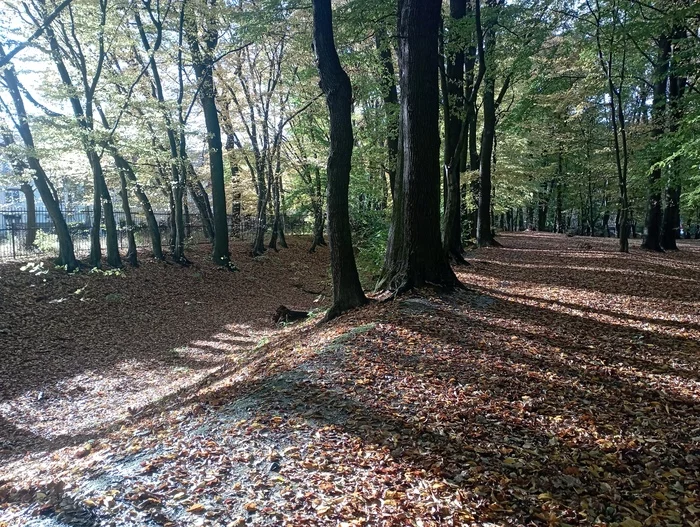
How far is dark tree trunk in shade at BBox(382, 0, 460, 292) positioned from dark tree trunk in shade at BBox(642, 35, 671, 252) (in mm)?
8750

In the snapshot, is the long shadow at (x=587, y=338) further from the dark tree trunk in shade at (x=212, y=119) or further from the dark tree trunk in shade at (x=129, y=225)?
the dark tree trunk in shade at (x=212, y=119)

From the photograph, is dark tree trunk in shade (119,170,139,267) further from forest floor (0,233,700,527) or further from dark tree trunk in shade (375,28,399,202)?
dark tree trunk in shade (375,28,399,202)

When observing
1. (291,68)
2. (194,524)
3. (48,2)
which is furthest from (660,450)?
(291,68)

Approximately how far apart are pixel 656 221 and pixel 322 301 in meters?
11.1

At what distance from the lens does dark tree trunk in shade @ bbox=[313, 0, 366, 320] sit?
6195 mm

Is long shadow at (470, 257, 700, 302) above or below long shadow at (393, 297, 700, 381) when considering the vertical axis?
above

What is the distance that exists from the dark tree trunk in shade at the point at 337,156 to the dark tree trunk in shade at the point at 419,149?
0.75 meters

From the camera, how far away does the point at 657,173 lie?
13695 mm

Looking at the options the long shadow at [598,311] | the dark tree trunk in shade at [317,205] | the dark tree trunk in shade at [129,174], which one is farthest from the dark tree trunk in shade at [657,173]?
the dark tree trunk in shade at [129,174]

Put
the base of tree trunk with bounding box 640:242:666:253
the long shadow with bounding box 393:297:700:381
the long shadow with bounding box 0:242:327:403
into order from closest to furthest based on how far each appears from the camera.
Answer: the long shadow with bounding box 393:297:700:381 → the long shadow with bounding box 0:242:327:403 → the base of tree trunk with bounding box 640:242:666:253

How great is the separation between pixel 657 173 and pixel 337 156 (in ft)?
39.9

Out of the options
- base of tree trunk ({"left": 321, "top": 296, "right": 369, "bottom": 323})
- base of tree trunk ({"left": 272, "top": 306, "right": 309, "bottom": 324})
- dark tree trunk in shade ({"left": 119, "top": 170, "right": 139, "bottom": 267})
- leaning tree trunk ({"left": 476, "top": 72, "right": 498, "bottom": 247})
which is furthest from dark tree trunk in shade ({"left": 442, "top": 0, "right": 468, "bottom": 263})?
dark tree trunk in shade ({"left": 119, "top": 170, "right": 139, "bottom": 267})

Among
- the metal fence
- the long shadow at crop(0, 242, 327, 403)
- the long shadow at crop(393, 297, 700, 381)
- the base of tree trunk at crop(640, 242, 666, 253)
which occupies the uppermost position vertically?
the metal fence

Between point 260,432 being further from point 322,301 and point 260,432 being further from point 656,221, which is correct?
point 656,221
